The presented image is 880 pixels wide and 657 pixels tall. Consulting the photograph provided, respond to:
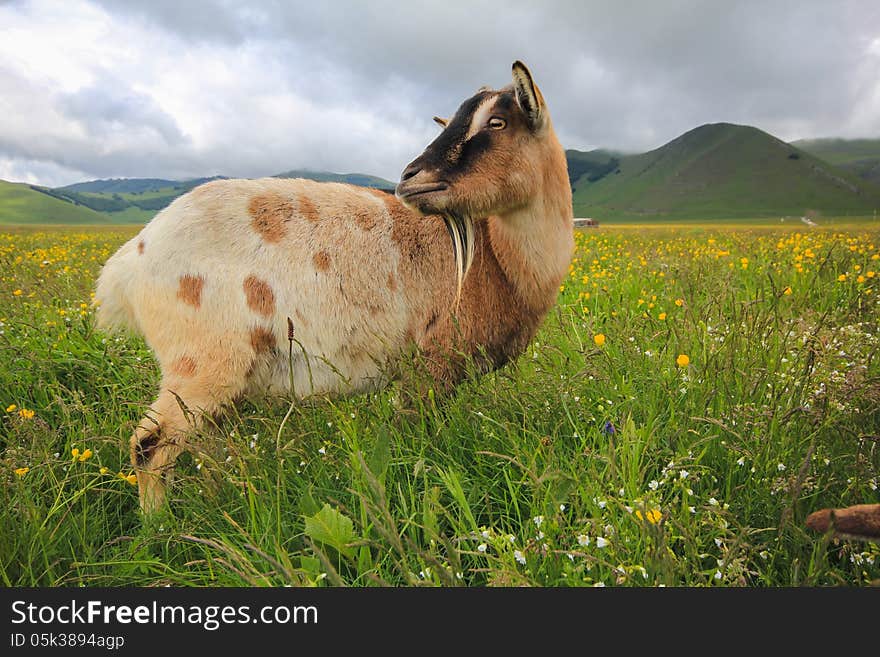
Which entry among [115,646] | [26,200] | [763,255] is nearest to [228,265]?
[115,646]

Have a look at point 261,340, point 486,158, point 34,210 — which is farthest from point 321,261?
point 34,210

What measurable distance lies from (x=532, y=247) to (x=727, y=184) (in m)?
189

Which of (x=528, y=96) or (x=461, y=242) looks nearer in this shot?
(x=528, y=96)

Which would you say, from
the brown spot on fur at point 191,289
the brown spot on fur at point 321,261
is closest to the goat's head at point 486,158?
the brown spot on fur at point 321,261

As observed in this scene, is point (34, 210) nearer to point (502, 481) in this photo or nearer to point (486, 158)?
point (486, 158)

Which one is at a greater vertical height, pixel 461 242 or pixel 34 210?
pixel 34 210

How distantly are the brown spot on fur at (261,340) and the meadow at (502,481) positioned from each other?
359mm

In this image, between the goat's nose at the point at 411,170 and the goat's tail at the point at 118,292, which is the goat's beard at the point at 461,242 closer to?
the goat's nose at the point at 411,170

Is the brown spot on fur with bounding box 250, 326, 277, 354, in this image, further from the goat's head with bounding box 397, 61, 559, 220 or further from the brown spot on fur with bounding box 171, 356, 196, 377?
the goat's head with bounding box 397, 61, 559, 220

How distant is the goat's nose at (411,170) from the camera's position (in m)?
2.63

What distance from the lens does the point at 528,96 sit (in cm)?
276

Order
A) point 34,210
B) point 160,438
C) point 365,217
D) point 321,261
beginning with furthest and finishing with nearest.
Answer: point 34,210 → point 365,217 → point 321,261 → point 160,438

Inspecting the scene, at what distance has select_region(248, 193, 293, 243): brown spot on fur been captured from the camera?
2.83 meters

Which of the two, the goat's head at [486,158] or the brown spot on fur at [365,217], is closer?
the goat's head at [486,158]
